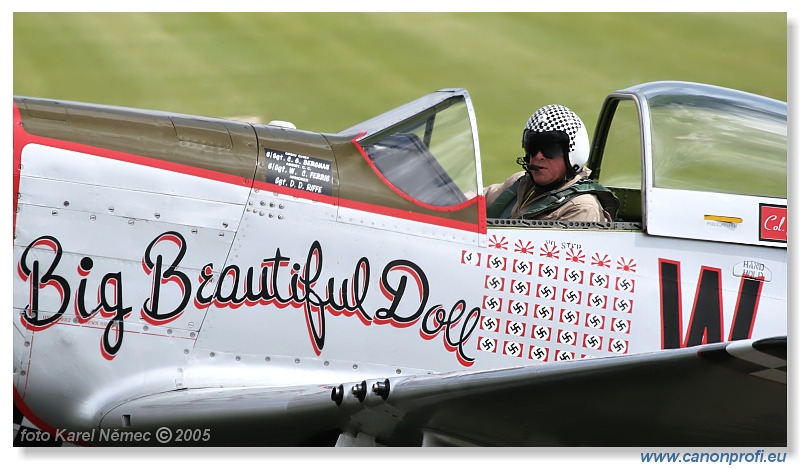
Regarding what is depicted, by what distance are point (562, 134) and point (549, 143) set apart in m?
0.07

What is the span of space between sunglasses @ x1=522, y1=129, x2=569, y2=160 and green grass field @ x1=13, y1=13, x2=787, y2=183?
5.60 m

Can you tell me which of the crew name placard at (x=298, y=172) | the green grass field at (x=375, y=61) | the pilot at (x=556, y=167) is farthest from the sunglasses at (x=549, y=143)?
the green grass field at (x=375, y=61)

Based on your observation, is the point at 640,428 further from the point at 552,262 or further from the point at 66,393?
the point at 66,393

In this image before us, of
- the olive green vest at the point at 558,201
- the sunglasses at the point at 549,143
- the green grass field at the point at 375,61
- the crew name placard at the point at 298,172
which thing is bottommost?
the olive green vest at the point at 558,201

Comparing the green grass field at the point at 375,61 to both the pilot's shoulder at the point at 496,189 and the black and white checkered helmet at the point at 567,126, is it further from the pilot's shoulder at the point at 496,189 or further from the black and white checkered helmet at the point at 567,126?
the black and white checkered helmet at the point at 567,126

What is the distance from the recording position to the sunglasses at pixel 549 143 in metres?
4.15

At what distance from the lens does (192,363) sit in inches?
140

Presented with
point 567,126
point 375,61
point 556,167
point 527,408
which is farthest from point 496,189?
point 375,61

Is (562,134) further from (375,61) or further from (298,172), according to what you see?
(375,61)

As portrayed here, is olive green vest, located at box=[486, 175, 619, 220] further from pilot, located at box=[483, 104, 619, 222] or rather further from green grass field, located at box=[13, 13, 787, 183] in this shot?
green grass field, located at box=[13, 13, 787, 183]

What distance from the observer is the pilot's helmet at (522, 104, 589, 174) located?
13.6 feet

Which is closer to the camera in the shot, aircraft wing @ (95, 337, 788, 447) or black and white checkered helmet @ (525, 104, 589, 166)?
aircraft wing @ (95, 337, 788, 447)

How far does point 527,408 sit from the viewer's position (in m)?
3.24

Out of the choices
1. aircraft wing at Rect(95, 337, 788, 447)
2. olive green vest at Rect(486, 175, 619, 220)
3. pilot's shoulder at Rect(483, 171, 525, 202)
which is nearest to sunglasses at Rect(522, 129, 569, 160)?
olive green vest at Rect(486, 175, 619, 220)
